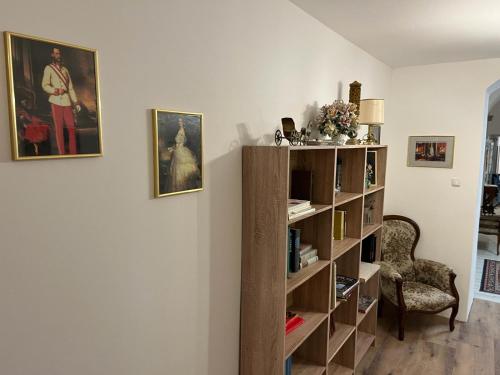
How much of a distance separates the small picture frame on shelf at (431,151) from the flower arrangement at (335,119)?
1901mm

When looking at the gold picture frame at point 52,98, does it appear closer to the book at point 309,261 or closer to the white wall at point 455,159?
the book at point 309,261

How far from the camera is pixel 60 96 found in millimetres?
1130

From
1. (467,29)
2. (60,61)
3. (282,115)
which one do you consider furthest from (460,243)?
(60,61)

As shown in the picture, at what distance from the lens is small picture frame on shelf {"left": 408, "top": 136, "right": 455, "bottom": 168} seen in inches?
155

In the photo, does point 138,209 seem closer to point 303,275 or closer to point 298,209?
point 298,209

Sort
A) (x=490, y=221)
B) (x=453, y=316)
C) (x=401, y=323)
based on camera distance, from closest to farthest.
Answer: (x=401, y=323) < (x=453, y=316) < (x=490, y=221)

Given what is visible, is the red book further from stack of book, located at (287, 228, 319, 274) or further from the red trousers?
the red trousers

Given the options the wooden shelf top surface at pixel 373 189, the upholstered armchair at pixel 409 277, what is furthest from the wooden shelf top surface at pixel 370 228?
the upholstered armchair at pixel 409 277

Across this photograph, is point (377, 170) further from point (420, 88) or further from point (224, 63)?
point (224, 63)

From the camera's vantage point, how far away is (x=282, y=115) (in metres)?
2.26

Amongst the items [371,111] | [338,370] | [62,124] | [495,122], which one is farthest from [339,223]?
[495,122]

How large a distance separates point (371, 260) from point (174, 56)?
2620mm

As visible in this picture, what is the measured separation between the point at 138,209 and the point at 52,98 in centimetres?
49

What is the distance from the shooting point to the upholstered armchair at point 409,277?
3.53 m
